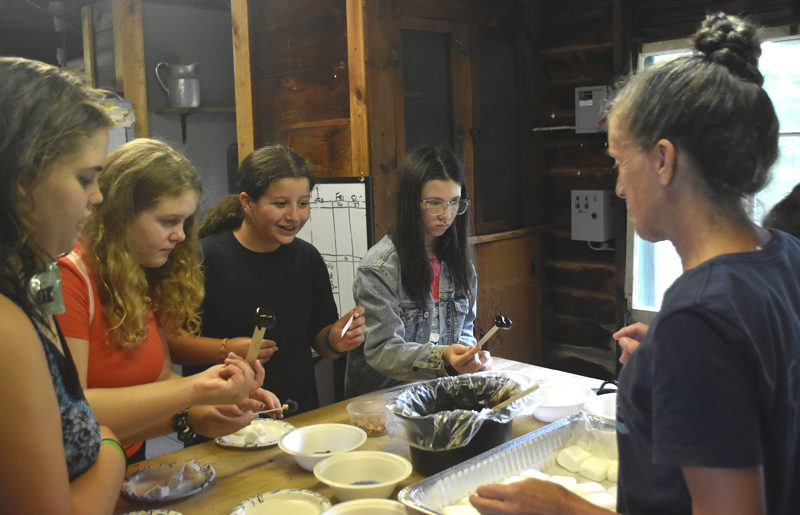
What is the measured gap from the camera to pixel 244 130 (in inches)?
150

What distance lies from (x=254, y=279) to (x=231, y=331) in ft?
0.64

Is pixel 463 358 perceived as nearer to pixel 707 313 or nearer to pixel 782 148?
pixel 707 313

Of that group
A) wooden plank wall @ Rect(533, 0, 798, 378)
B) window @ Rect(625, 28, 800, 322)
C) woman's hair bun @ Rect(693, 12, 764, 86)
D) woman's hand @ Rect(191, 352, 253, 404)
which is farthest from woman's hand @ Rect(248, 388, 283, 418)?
wooden plank wall @ Rect(533, 0, 798, 378)

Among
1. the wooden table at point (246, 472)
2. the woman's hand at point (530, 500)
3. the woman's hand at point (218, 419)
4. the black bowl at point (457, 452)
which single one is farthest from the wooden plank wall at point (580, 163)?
the woman's hand at point (530, 500)

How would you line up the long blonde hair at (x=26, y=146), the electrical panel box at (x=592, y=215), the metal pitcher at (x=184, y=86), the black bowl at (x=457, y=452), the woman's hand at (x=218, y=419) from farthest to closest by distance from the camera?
1. the metal pitcher at (x=184, y=86)
2. the electrical panel box at (x=592, y=215)
3. the woman's hand at (x=218, y=419)
4. the black bowl at (x=457, y=452)
5. the long blonde hair at (x=26, y=146)

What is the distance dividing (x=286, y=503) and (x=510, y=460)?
20.6 inches

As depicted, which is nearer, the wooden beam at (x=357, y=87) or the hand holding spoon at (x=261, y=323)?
the hand holding spoon at (x=261, y=323)

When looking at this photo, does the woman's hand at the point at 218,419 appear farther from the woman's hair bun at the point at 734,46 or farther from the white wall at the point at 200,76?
the white wall at the point at 200,76

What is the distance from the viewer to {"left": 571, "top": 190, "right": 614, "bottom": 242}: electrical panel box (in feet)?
14.4

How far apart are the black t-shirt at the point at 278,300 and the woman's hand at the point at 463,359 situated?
0.58m

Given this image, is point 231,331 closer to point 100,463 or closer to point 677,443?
point 100,463

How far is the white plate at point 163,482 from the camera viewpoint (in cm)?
150

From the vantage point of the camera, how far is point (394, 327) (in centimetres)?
234

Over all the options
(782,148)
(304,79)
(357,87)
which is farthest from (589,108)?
(304,79)
